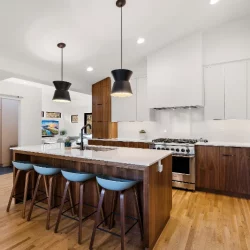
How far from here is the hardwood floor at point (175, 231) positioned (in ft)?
6.36

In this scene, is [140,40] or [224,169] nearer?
[224,169]

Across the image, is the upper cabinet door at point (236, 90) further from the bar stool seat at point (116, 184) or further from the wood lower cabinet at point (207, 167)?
the bar stool seat at point (116, 184)

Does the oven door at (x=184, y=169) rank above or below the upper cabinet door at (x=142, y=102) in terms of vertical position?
below

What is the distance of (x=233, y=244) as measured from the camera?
1.95 metres

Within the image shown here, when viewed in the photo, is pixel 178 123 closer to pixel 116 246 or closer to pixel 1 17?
pixel 116 246

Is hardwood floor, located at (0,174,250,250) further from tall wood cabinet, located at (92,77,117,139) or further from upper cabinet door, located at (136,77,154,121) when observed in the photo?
tall wood cabinet, located at (92,77,117,139)

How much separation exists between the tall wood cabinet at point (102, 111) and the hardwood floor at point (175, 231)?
275 cm

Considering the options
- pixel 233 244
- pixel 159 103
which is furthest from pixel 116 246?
pixel 159 103

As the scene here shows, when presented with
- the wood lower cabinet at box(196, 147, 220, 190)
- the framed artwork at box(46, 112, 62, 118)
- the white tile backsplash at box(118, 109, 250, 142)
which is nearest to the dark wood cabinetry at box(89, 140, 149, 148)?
the white tile backsplash at box(118, 109, 250, 142)

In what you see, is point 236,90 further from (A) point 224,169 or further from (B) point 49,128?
(B) point 49,128

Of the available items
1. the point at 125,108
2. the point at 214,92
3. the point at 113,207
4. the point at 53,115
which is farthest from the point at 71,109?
the point at 113,207

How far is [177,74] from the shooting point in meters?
3.96

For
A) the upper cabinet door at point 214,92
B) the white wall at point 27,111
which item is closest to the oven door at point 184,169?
the upper cabinet door at point 214,92

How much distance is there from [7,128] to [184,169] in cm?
550
